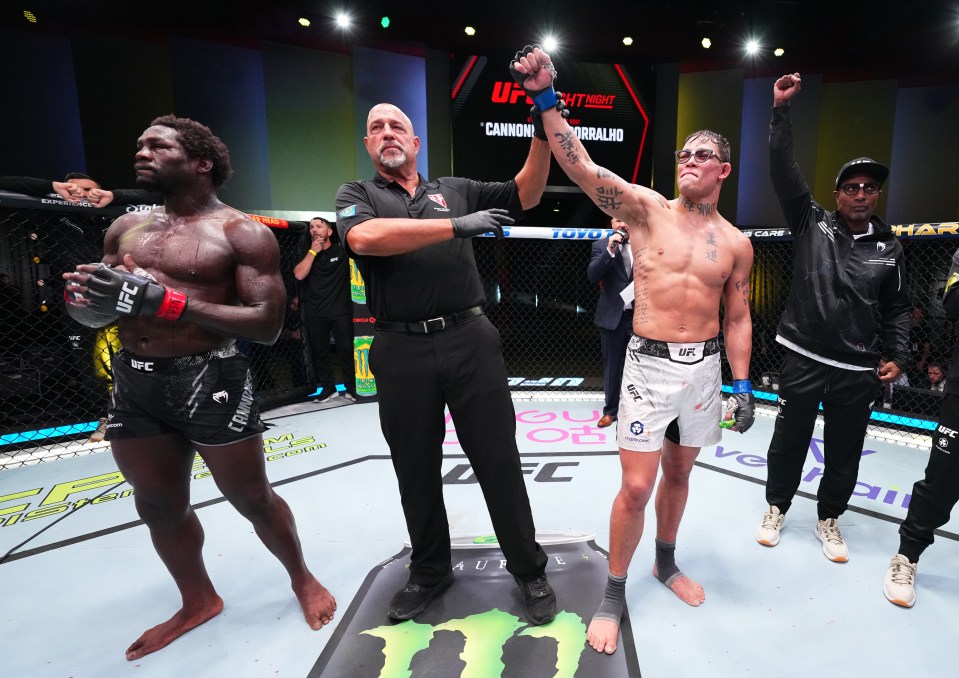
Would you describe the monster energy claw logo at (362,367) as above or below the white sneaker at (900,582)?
above

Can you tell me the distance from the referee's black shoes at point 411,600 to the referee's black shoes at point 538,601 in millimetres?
351

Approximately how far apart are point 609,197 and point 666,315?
48 cm

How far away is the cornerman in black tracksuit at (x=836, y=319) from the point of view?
2123mm

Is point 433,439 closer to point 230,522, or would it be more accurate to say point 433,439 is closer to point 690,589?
point 690,589

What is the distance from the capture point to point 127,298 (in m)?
1.32

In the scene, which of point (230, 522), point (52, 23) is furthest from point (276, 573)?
point (52, 23)

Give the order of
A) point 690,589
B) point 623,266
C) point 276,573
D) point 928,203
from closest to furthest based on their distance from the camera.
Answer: point 690,589, point 276,573, point 623,266, point 928,203

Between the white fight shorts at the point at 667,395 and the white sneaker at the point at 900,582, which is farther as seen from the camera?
the white sneaker at the point at 900,582

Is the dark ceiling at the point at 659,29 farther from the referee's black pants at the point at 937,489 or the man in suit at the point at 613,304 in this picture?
the referee's black pants at the point at 937,489

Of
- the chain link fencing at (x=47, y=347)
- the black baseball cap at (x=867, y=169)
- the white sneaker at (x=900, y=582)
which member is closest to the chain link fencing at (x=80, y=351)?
the chain link fencing at (x=47, y=347)

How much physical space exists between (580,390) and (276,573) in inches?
151

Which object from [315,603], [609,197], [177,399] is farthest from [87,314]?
[609,197]

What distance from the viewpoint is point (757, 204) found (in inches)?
290

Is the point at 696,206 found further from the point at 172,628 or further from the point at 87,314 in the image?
the point at 172,628
